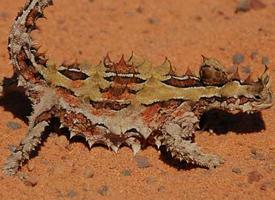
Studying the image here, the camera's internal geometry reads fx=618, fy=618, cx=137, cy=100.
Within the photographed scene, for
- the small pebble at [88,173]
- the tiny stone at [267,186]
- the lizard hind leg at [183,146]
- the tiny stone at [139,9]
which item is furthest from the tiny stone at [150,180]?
the tiny stone at [139,9]

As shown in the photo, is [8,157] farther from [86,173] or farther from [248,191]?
[248,191]

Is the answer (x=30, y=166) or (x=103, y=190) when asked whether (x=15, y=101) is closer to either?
(x=30, y=166)

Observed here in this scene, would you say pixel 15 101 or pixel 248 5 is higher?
pixel 248 5

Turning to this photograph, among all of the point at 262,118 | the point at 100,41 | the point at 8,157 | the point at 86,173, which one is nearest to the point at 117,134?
the point at 86,173


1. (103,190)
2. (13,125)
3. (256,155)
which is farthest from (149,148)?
(13,125)

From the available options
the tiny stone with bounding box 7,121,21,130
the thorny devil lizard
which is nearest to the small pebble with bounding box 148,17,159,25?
the thorny devil lizard

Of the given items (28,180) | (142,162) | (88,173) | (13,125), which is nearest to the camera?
(28,180)

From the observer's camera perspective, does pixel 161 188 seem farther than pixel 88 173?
No

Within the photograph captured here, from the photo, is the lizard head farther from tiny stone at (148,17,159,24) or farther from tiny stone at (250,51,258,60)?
tiny stone at (148,17,159,24)
